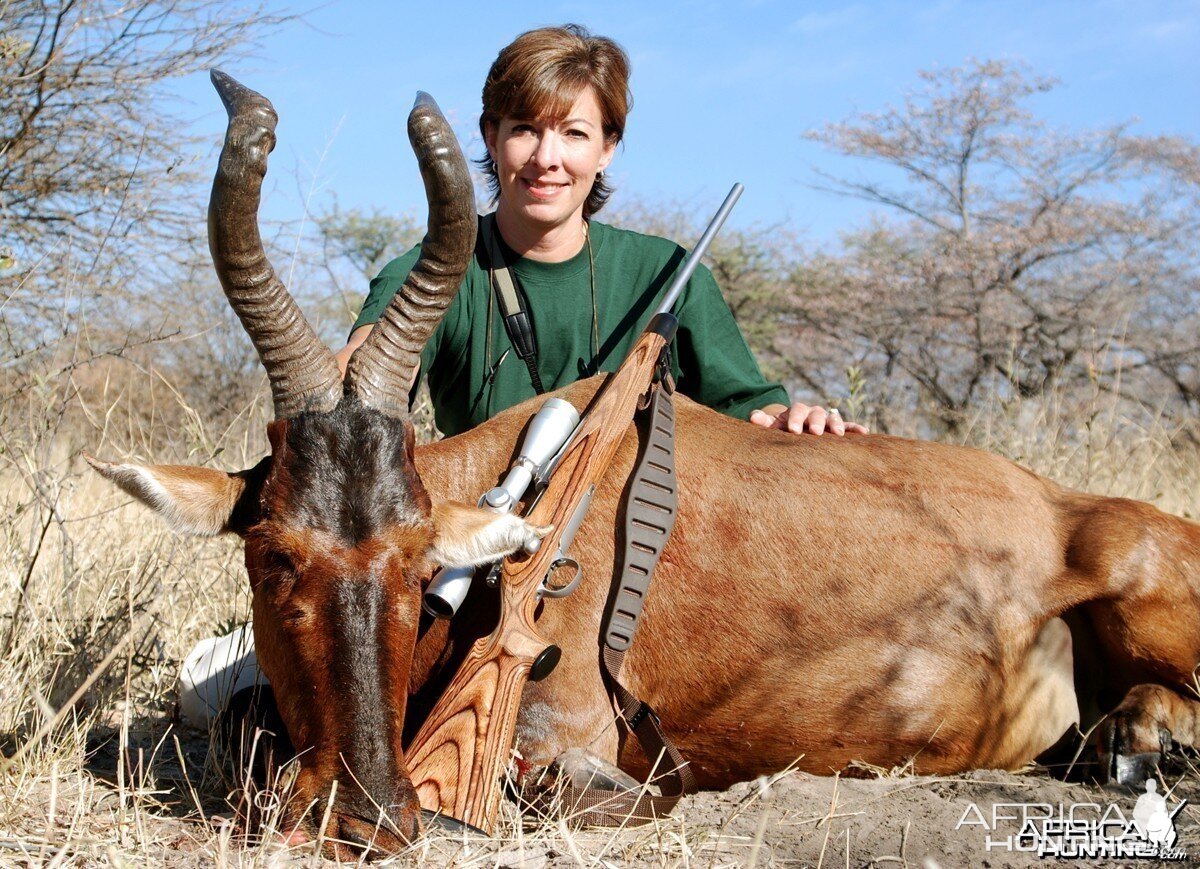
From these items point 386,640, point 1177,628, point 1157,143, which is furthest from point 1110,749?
point 1157,143

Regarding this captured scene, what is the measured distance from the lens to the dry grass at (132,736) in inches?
128

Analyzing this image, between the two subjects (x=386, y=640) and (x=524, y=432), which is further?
(x=524, y=432)

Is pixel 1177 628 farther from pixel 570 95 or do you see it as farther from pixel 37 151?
pixel 37 151

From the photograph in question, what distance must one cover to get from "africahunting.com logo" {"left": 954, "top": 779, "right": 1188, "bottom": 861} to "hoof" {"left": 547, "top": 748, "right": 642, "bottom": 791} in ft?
3.53

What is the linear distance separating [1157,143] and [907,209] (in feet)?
13.9

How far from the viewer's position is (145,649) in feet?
18.3

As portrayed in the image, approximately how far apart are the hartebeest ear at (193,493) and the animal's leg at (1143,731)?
3181 millimetres

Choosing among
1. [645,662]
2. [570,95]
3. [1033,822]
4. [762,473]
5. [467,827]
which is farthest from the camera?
[570,95]

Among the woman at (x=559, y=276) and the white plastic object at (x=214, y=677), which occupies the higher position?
the woman at (x=559, y=276)

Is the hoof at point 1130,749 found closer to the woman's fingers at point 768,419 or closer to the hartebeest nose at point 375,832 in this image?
the woman's fingers at point 768,419

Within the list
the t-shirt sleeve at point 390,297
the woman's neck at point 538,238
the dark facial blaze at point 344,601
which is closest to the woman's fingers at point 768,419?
the woman's neck at point 538,238

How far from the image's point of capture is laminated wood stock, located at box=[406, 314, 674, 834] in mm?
3395

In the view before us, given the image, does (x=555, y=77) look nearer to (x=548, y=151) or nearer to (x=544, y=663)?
(x=548, y=151)

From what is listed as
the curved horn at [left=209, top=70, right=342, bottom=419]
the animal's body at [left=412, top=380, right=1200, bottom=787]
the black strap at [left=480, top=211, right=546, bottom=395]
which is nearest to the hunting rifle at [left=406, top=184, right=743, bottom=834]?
the animal's body at [left=412, top=380, right=1200, bottom=787]
